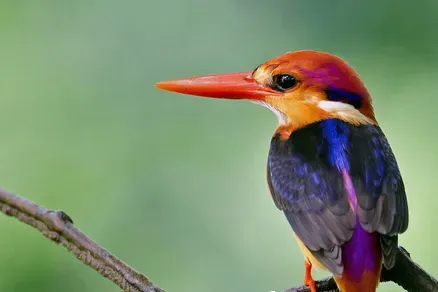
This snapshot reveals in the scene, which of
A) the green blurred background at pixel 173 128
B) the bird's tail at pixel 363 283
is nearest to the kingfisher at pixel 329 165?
the bird's tail at pixel 363 283

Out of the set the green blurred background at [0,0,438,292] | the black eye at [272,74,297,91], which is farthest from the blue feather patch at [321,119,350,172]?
the green blurred background at [0,0,438,292]

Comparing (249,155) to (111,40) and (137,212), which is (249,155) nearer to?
(137,212)

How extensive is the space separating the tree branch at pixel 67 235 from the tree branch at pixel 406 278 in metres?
0.47

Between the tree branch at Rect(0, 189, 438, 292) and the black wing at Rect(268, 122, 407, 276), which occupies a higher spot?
the black wing at Rect(268, 122, 407, 276)

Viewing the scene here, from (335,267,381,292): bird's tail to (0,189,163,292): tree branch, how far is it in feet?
1.37

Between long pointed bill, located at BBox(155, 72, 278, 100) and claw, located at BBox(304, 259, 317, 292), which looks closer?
claw, located at BBox(304, 259, 317, 292)

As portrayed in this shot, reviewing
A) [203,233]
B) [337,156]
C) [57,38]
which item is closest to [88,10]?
[57,38]

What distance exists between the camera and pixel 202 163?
9.14 feet

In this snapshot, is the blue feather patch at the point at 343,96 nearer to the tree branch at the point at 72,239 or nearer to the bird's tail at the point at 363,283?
the bird's tail at the point at 363,283

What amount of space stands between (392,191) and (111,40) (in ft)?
5.10

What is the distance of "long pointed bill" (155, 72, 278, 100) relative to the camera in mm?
1914

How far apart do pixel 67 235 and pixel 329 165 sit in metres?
0.57

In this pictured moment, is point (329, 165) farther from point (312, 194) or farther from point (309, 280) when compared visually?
point (309, 280)

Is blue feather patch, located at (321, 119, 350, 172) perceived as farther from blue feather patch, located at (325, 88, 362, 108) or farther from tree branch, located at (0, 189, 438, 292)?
tree branch, located at (0, 189, 438, 292)
